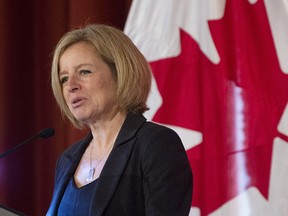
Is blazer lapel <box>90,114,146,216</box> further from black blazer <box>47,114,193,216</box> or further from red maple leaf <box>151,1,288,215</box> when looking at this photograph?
red maple leaf <box>151,1,288,215</box>

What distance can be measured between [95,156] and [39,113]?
0.99 metres

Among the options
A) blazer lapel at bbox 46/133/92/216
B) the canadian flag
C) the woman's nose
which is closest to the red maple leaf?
the canadian flag

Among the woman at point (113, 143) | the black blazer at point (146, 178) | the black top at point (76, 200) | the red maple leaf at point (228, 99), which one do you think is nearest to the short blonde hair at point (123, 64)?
the woman at point (113, 143)

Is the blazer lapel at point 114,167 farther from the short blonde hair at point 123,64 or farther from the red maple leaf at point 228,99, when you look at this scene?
the red maple leaf at point 228,99

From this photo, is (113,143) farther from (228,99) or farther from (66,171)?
(228,99)

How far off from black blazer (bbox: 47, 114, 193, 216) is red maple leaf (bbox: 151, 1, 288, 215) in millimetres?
692

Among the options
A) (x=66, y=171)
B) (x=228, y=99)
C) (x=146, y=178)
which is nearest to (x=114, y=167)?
(x=146, y=178)

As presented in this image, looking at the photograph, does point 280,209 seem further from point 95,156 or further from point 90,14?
point 90,14

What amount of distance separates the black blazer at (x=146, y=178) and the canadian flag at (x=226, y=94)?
694 mm

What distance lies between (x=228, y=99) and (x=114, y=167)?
2.55 feet

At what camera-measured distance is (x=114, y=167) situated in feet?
4.08

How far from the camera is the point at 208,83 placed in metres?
1.96

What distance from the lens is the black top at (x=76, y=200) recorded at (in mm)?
1271

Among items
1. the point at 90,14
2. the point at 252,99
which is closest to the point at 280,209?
the point at 252,99
